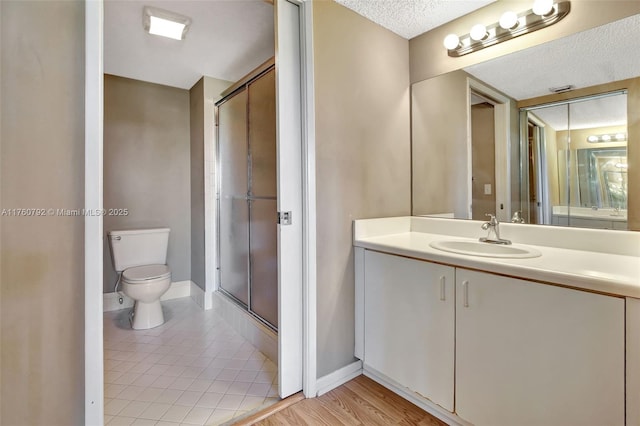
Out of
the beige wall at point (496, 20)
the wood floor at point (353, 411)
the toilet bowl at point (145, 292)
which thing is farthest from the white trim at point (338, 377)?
the beige wall at point (496, 20)

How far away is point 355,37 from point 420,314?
1.58 metres

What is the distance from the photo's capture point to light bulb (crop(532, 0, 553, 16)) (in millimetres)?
1488

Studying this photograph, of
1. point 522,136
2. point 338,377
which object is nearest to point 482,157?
point 522,136

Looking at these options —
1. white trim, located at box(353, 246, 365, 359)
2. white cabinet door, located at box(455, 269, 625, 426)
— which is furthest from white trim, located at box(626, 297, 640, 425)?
white trim, located at box(353, 246, 365, 359)

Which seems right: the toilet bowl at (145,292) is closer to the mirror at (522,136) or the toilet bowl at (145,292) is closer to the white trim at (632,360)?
the mirror at (522,136)

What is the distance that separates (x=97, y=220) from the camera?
42.2 inches

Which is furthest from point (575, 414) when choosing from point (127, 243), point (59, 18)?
point (127, 243)

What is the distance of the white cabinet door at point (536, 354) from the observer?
0.96m

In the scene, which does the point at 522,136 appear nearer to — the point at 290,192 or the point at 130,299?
the point at 290,192

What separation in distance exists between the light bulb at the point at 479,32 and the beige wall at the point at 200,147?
86.5 inches

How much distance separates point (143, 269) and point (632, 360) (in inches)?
120

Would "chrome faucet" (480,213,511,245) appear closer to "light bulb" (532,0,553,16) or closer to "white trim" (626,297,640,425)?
"white trim" (626,297,640,425)

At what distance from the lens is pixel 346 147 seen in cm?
175

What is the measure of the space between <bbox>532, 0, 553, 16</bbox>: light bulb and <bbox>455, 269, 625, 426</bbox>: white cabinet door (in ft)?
4.41
